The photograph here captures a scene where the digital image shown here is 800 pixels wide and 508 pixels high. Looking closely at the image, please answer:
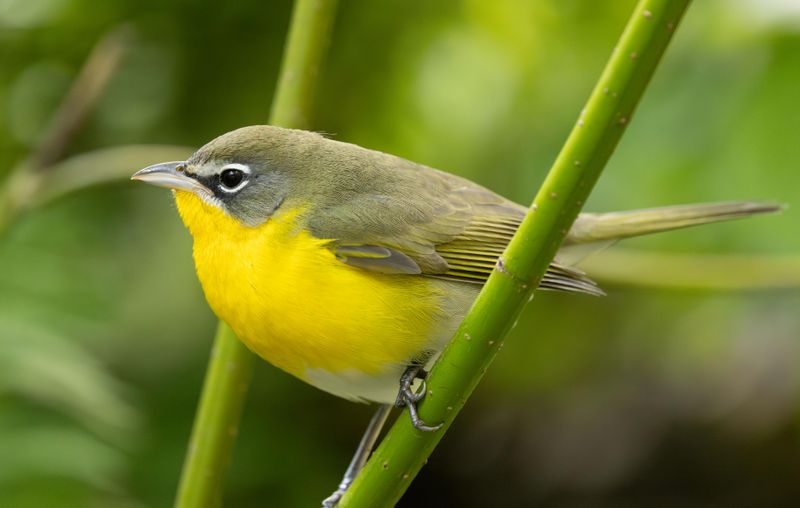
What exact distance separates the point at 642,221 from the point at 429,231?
0.68 meters

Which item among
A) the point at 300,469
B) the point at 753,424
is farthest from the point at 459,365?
the point at 753,424

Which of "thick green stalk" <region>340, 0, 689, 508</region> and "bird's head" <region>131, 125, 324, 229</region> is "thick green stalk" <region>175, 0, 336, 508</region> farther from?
"thick green stalk" <region>340, 0, 689, 508</region>

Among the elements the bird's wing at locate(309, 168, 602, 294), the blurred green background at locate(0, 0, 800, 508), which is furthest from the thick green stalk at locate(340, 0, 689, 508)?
the blurred green background at locate(0, 0, 800, 508)

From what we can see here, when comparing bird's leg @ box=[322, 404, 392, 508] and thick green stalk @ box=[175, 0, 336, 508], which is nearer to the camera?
thick green stalk @ box=[175, 0, 336, 508]

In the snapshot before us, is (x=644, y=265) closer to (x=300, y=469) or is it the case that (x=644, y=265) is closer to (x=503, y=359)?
(x=503, y=359)

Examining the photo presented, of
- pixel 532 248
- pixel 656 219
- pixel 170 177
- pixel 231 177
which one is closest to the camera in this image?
pixel 532 248

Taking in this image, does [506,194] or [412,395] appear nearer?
[412,395]

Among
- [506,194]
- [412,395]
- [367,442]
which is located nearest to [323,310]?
[412,395]

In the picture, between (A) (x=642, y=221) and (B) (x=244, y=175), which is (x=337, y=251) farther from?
(A) (x=642, y=221)

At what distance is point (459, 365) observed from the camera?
5.74ft

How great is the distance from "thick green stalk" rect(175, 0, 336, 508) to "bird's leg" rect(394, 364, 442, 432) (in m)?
0.35

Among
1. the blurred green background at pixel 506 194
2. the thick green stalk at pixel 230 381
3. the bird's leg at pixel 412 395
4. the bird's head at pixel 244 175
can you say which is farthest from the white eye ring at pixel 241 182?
the blurred green background at pixel 506 194

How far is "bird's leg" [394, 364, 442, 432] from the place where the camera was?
1.82m

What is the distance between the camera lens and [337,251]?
8.38 ft
